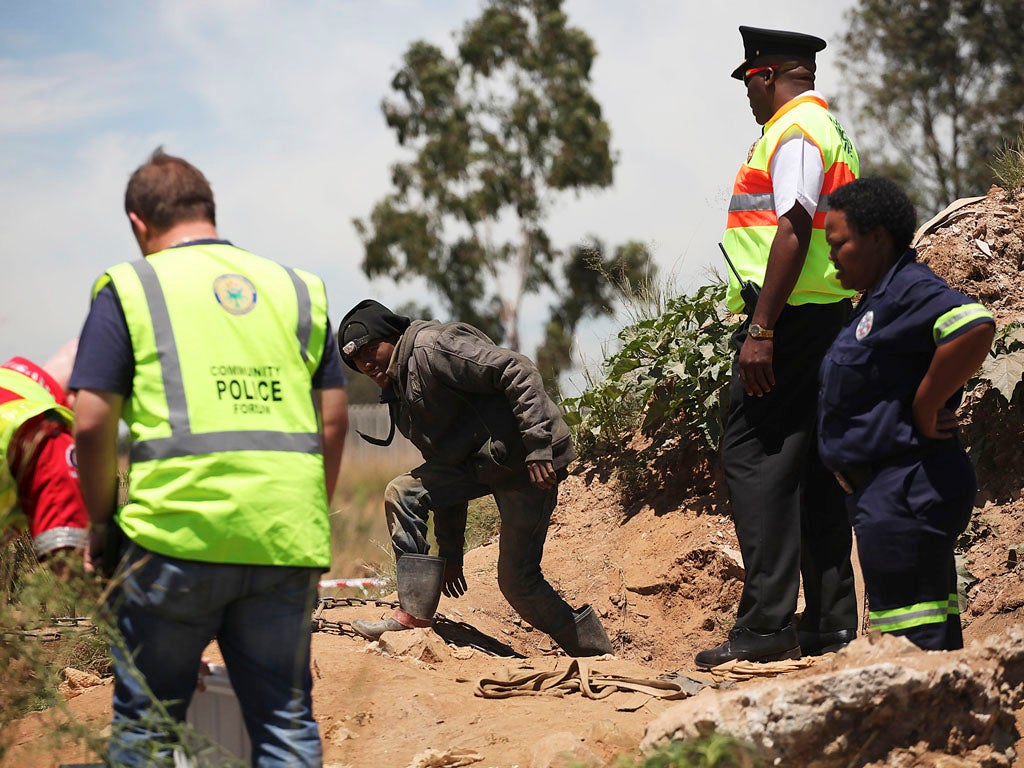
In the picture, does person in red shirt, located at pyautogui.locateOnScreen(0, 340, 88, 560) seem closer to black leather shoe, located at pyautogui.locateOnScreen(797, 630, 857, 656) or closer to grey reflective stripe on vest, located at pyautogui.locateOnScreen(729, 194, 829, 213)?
grey reflective stripe on vest, located at pyautogui.locateOnScreen(729, 194, 829, 213)

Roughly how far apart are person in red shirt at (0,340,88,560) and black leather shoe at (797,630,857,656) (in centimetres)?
285

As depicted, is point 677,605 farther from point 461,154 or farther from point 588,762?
point 461,154

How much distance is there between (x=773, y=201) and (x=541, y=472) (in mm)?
1474

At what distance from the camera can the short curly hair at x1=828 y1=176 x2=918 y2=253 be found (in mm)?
3352

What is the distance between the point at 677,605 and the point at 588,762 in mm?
Result: 2941

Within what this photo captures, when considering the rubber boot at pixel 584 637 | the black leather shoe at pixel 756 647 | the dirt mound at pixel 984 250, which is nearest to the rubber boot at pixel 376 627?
the rubber boot at pixel 584 637

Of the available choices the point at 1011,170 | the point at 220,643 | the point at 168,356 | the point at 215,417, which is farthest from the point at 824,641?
the point at 1011,170

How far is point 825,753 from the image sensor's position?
288 centimetres

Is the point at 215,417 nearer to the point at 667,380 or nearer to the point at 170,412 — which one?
the point at 170,412

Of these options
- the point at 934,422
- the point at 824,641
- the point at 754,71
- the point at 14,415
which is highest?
the point at 754,71

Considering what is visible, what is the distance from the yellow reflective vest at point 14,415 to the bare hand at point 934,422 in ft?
7.44

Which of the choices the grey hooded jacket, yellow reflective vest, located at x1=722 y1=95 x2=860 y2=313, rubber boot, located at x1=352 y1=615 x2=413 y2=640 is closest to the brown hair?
the grey hooded jacket

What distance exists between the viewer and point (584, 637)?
5.27 meters

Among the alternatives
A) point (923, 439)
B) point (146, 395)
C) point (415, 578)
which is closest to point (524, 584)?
point (415, 578)
